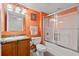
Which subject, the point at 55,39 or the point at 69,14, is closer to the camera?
the point at 69,14

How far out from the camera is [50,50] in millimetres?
1943

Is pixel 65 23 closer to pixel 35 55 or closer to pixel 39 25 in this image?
pixel 39 25

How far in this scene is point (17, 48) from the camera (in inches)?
75.7

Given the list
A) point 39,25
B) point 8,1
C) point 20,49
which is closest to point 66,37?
point 39,25

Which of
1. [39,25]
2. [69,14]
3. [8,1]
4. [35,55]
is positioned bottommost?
[35,55]

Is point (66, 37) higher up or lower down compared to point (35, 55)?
higher up

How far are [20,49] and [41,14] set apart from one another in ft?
2.04

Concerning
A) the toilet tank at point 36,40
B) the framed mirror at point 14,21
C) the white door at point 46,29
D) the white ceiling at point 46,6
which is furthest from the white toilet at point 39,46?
the white ceiling at point 46,6

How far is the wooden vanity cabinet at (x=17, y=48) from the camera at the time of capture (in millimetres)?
1880

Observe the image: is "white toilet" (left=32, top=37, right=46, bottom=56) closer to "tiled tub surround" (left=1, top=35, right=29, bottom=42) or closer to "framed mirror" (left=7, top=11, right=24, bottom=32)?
"tiled tub surround" (left=1, top=35, right=29, bottom=42)

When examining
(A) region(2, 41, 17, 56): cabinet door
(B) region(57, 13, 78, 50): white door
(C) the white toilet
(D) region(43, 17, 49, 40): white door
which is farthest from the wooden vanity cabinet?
(B) region(57, 13, 78, 50): white door

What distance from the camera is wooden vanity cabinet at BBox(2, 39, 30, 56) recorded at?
188cm

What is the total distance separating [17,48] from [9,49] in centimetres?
12

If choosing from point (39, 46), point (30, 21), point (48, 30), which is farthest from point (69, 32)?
point (30, 21)
